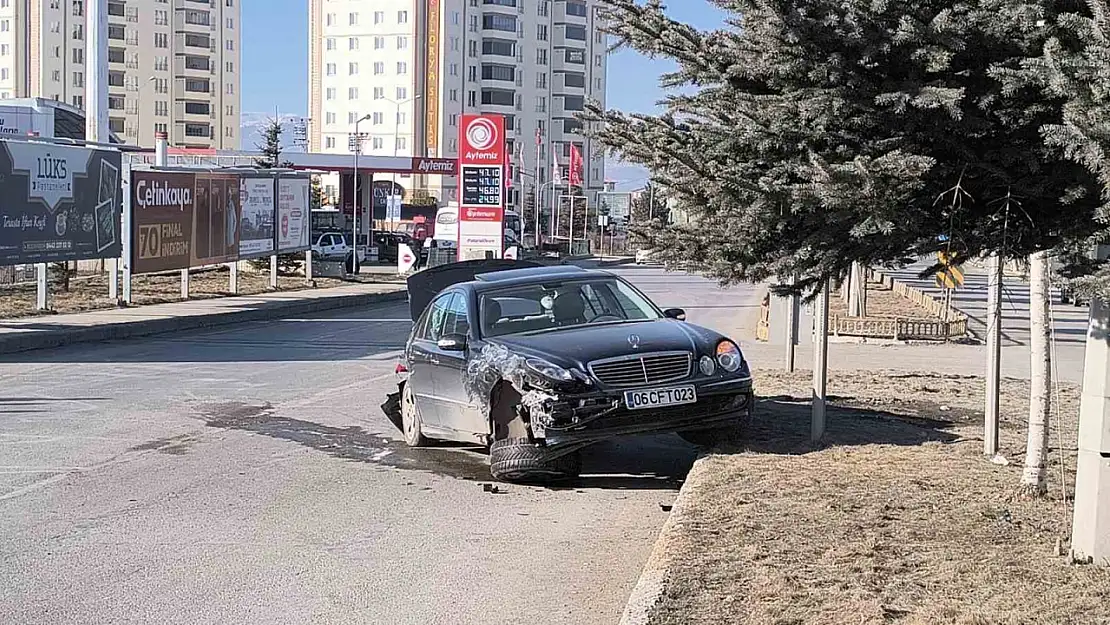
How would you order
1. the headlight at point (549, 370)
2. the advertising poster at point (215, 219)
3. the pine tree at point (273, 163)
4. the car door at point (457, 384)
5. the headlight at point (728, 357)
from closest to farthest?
the headlight at point (549, 370) → the headlight at point (728, 357) → the car door at point (457, 384) → the advertising poster at point (215, 219) → the pine tree at point (273, 163)

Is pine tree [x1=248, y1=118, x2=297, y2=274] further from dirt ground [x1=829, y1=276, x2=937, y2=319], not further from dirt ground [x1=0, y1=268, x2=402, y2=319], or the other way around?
dirt ground [x1=829, y1=276, x2=937, y2=319]

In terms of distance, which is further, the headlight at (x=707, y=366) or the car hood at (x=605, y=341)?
the headlight at (x=707, y=366)

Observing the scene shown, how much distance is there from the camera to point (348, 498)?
9039mm

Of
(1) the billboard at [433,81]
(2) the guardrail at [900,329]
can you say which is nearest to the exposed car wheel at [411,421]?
(2) the guardrail at [900,329]

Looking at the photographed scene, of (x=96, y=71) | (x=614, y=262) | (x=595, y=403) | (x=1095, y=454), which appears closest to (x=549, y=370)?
(x=595, y=403)

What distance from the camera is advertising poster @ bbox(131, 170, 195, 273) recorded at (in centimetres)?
2689

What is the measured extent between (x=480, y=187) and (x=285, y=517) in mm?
27936

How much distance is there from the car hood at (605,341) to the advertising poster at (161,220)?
18.5 meters

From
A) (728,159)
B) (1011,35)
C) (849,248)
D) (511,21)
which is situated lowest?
(849,248)

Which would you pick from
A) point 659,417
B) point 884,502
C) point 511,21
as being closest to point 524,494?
point 659,417

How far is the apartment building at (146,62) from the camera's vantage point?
105188 mm

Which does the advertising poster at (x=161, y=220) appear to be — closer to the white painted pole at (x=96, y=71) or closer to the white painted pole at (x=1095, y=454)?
the white painted pole at (x=96, y=71)

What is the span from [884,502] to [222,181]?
25959 mm

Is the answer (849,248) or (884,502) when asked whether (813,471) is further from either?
(849,248)
